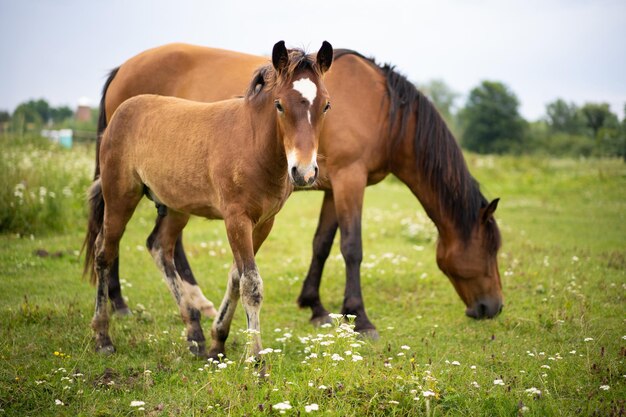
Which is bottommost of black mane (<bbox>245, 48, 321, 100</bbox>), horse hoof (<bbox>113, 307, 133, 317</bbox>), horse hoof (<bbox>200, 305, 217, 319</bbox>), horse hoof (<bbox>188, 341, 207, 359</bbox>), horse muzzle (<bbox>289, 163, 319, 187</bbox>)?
horse hoof (<bbox>113, 307, 133, 317</bbox>)

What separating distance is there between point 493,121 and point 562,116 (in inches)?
237

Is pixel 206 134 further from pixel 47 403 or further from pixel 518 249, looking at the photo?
pixel 518 249

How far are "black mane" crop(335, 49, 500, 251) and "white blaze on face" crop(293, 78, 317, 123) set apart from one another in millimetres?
2424

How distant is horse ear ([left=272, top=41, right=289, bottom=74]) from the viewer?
407 centimetres

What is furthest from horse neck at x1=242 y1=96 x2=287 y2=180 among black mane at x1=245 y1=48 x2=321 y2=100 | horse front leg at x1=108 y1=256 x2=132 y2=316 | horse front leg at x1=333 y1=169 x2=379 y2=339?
horse front leg at x1=108 y1=256 x2=132 y2=316

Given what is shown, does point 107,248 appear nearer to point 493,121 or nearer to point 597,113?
point 597,113

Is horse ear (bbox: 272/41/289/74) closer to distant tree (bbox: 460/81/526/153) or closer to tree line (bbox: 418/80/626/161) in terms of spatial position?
tree line (bbox: 418/80/626/161)

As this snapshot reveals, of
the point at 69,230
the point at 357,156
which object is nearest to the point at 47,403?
the point at 357,156

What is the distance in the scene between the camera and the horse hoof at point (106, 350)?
4.89 m

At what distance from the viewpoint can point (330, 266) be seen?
8.70 m

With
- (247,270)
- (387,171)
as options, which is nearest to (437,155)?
(387,171)

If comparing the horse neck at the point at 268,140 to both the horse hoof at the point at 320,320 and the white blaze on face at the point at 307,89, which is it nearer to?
the white blaze on face at the point at 307,89

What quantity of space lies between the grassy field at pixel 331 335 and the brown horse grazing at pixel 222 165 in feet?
1.57

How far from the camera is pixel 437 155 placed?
20.8 feet
